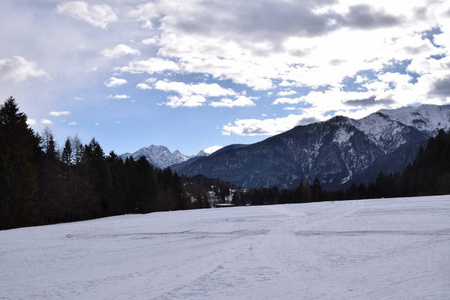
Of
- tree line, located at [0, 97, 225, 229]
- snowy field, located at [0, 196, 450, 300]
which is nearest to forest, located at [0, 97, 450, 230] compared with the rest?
tree line, located at [0, 97, 225, 229]

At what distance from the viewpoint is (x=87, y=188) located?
2071 inches

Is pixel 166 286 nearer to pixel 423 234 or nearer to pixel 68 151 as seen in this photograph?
pixel 423 234

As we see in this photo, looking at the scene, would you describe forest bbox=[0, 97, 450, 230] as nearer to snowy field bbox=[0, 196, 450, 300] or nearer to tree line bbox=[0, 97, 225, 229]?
tree line bbox=[0, 97, 225, 229]

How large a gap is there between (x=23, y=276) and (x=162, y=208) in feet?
205

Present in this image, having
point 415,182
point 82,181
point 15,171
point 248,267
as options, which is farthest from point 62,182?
point 415,182

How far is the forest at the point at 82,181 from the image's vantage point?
36500 mm

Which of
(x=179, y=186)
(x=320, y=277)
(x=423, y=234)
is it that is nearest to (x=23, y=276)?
(x=320, y=277)

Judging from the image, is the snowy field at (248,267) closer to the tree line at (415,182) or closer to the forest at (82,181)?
the forest at (82,181)

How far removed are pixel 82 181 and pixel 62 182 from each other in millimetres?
4945

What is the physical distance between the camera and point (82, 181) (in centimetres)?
5256

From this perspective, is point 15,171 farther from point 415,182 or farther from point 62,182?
point 415,182

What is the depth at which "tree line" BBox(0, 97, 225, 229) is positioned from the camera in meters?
36.1

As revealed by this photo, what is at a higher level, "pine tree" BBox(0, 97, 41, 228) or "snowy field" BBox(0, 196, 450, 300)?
"pine tree" BBox(0, 97, 41, 228)

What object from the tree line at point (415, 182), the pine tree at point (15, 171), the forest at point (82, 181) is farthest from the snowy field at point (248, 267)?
the tree line at point (415, 182)
